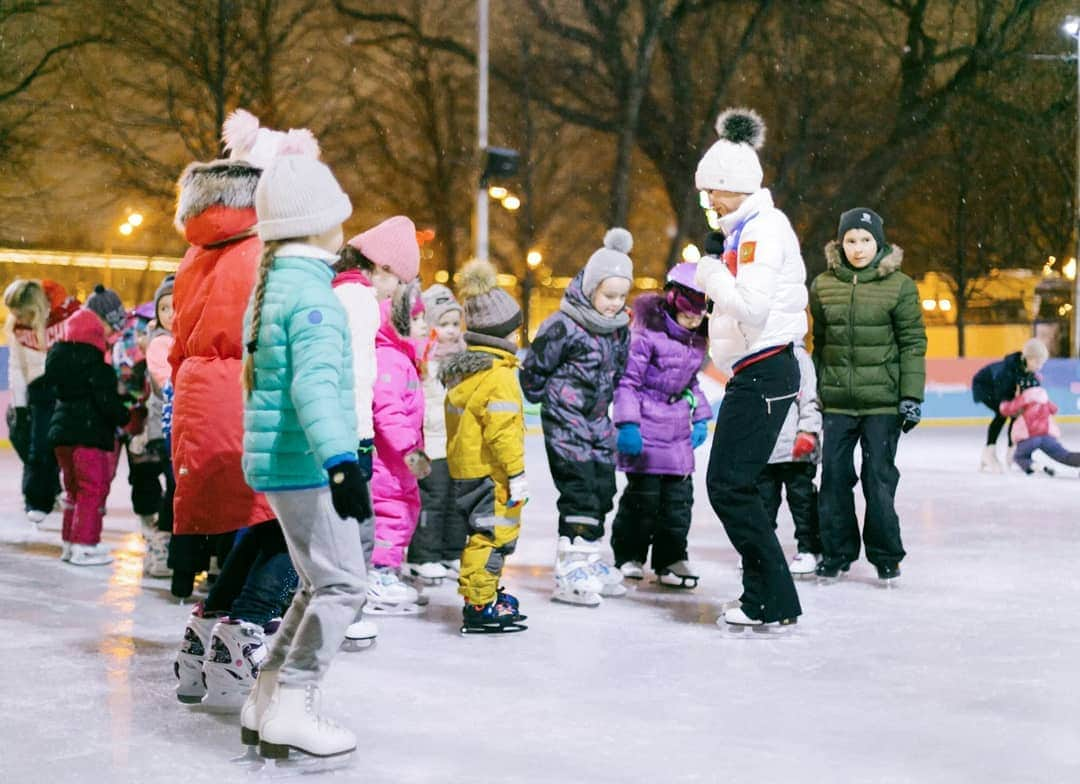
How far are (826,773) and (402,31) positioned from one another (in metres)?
22.8

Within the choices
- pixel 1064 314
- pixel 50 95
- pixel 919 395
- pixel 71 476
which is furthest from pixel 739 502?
pixel 1064 314

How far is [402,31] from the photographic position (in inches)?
984

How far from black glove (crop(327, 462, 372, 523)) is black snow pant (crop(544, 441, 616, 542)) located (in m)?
2.66

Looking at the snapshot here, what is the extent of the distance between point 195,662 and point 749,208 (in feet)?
8.32

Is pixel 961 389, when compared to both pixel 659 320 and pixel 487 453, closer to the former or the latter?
pixel 659 320

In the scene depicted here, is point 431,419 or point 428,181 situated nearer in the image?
point 431,419

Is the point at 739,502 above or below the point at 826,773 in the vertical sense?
above

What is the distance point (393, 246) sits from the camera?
→ 530 cm

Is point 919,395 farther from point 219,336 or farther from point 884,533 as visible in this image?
point 219,336

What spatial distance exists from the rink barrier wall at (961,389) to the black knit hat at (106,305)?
36.0 feet

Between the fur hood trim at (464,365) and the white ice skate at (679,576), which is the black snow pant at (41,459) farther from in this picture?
the white ice skate at (679,576)

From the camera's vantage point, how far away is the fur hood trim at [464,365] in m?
5.54

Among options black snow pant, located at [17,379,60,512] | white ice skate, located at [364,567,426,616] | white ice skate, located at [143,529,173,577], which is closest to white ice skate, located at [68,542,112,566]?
white ice skate, located at [143,529,173,577]

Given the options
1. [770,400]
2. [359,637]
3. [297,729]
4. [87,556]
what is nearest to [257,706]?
[297,729]
